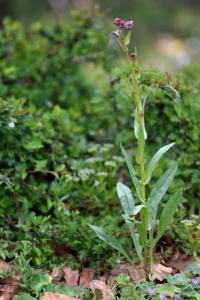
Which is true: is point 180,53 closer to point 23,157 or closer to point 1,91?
point 1,91

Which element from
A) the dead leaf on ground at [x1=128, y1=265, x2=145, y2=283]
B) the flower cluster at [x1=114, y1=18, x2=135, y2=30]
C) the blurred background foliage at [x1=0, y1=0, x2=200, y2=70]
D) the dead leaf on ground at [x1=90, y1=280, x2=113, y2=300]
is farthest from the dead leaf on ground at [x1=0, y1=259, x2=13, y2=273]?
the blurred background foliage at [x1=0, y1=0, x2=200, y2=70]

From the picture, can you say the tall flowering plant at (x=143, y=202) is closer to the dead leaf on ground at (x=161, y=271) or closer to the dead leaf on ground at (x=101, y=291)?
the dead leaf on ground at (x=161, y=271)

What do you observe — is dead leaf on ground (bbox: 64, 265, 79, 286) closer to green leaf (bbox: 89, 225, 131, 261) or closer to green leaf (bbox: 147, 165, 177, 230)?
green leaf (bbox: 89, 225, 131, 261)

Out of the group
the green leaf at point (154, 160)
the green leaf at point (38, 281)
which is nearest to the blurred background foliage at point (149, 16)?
the green leaf at point (154, 160)

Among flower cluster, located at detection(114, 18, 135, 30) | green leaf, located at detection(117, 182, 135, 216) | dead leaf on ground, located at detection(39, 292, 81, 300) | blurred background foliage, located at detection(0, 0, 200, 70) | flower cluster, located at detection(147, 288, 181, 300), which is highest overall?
blurred background foliage, located at detection(0, 0, 200, 70)

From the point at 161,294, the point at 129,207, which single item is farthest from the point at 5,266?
the point at 161,294

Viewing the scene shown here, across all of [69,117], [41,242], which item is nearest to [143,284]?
[41,242]

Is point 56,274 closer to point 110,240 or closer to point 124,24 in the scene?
point 110,240
